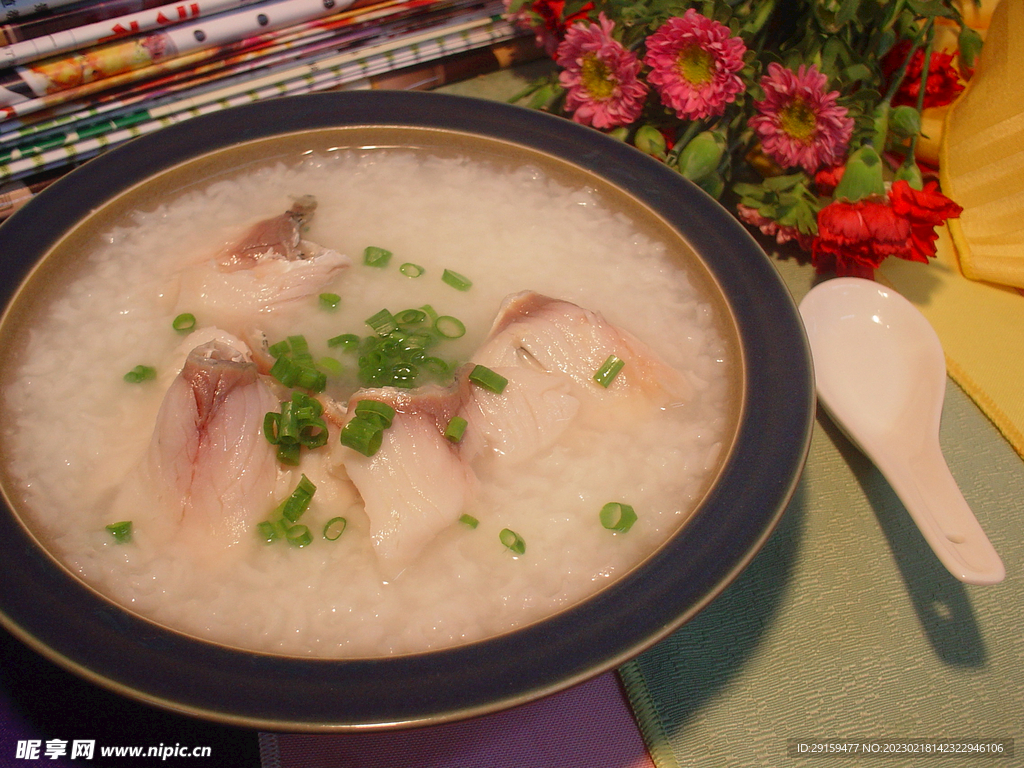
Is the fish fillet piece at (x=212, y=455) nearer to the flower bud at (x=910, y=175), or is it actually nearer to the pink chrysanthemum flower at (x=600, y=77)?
the pink chrysanthemum flower at (x=600, y=77)

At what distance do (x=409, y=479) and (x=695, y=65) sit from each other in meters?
1.27

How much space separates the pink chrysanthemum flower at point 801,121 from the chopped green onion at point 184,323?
4.55 feet

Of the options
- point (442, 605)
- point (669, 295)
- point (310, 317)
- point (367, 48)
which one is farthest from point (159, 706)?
point (367, 48)

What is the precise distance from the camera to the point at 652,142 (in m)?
1.84

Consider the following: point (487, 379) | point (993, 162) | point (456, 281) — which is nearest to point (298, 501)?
point (487, 379)

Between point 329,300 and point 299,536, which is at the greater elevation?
point 329,300

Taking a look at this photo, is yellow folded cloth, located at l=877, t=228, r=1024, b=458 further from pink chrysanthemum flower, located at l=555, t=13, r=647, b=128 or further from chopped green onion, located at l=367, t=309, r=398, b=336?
chopped green onion, located at l=367, t=309, r=398, b=336

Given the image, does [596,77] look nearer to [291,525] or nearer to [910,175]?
[910,175]

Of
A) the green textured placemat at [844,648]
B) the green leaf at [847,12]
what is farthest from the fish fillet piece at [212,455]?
the green leaf at [847,12]

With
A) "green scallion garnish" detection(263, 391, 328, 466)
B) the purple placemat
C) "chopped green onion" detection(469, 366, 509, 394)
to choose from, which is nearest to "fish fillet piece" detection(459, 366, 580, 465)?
"chopped green onion" detection(469, 366, 509, 394)

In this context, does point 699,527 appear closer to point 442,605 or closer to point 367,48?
point 442,605

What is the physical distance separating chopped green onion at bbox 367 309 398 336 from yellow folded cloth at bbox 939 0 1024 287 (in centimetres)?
148

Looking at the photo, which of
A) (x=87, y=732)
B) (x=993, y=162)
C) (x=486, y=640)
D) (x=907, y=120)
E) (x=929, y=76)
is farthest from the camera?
(x=929, y=76)

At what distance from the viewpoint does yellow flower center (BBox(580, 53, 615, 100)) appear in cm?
188
